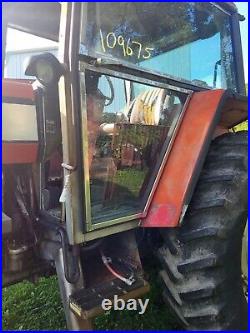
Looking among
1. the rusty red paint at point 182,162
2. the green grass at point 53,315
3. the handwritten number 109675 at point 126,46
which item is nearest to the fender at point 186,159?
the rusty red paint at point 182,162

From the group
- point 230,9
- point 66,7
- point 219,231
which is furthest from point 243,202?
point 230,9

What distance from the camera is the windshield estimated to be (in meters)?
1.52

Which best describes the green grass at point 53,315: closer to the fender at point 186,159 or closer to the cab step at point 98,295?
the cab step at point 98,295

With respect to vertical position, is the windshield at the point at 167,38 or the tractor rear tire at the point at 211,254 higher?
the windshield at the point at 167,38

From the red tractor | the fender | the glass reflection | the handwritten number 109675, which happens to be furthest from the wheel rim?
the handwritten number 109675

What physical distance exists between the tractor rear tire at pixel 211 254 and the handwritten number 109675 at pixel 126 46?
2.23 feet

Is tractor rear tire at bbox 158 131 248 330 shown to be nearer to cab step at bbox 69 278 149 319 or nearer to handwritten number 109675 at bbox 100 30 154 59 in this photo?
cab step at bbox 69 278 149 319

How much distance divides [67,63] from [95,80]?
0.50ft

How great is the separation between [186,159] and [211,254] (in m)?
0.48

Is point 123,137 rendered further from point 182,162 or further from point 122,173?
point 182,162

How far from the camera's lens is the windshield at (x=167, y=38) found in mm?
1524

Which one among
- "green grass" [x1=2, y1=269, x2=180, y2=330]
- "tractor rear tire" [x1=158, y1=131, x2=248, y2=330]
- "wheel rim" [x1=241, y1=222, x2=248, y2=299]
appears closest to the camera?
"tractor rear tire" [x1=158, y1=131, x2=248, y2=330]

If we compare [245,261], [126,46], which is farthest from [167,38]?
[245,261]

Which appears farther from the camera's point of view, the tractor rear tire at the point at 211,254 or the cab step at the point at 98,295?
the tractor rear tire at the point at 211,254
